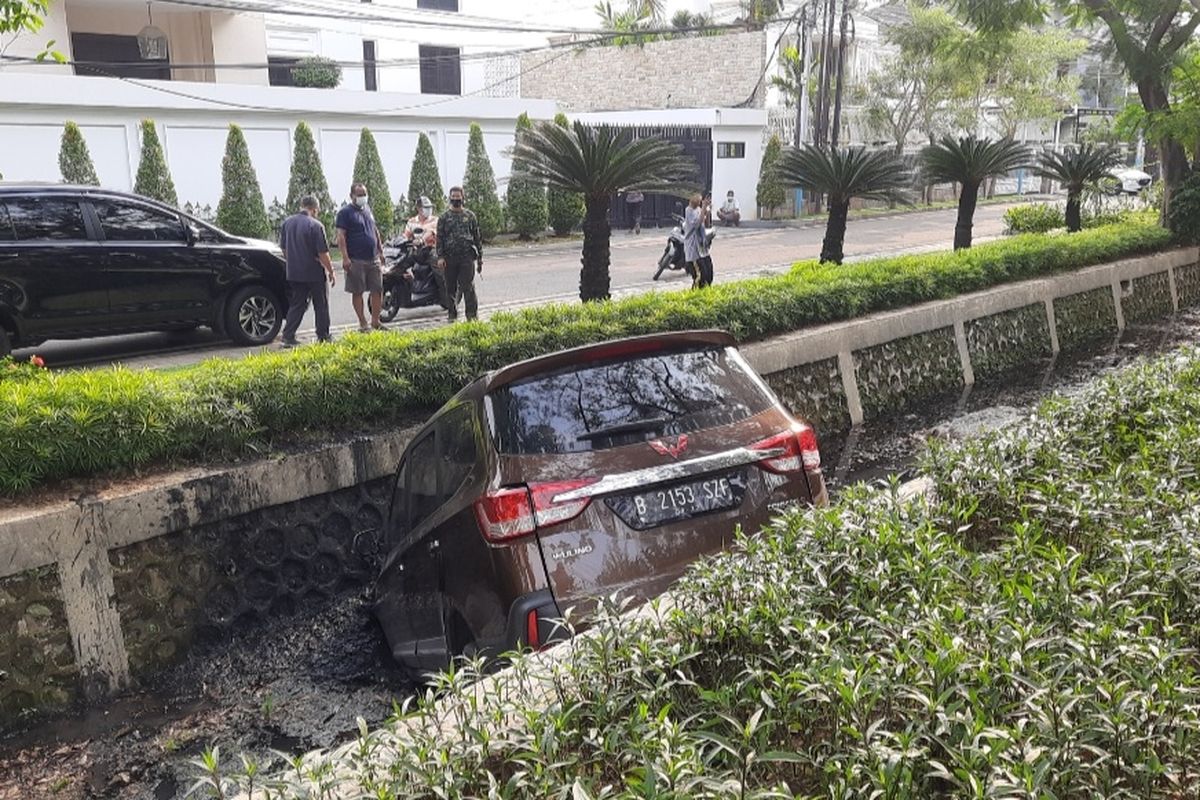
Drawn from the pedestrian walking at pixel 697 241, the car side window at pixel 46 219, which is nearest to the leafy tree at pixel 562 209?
the pedestrian walking at pixel 697 241

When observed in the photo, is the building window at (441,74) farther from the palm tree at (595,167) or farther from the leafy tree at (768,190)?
the palm tree at (595,167)

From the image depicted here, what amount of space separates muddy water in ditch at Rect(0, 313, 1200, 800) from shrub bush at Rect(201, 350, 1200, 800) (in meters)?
0.94

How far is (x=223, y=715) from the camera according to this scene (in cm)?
491

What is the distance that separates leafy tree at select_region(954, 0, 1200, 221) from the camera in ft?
55.4

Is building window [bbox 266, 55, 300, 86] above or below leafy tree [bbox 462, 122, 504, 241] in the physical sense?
above

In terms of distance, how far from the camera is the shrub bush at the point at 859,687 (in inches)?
87.4

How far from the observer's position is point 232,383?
6090mm

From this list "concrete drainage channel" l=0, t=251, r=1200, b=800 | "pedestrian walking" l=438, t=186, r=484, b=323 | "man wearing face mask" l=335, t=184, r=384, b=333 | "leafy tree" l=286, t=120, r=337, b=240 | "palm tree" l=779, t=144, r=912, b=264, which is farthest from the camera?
"leafy tree" l=286, t=120, r=337, b=240

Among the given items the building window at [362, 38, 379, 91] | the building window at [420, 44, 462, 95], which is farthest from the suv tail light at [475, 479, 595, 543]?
the building window at [420, 44, 462, 95]

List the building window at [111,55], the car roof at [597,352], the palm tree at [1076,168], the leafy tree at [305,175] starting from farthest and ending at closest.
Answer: the building window at [111,55]
the leafy tree at [305,175]
the palm tree at [1076,168]
the car roof at [597,352]

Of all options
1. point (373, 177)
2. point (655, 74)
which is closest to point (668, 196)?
point (373, 177)

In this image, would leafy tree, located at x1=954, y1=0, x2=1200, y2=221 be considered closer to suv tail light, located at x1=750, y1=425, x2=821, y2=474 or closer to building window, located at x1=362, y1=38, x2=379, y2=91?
suv tail light, located at x1=750, y1=425, x2=821, y2=474

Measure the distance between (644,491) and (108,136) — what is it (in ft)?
70.7

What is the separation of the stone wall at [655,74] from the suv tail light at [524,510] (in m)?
36.0
